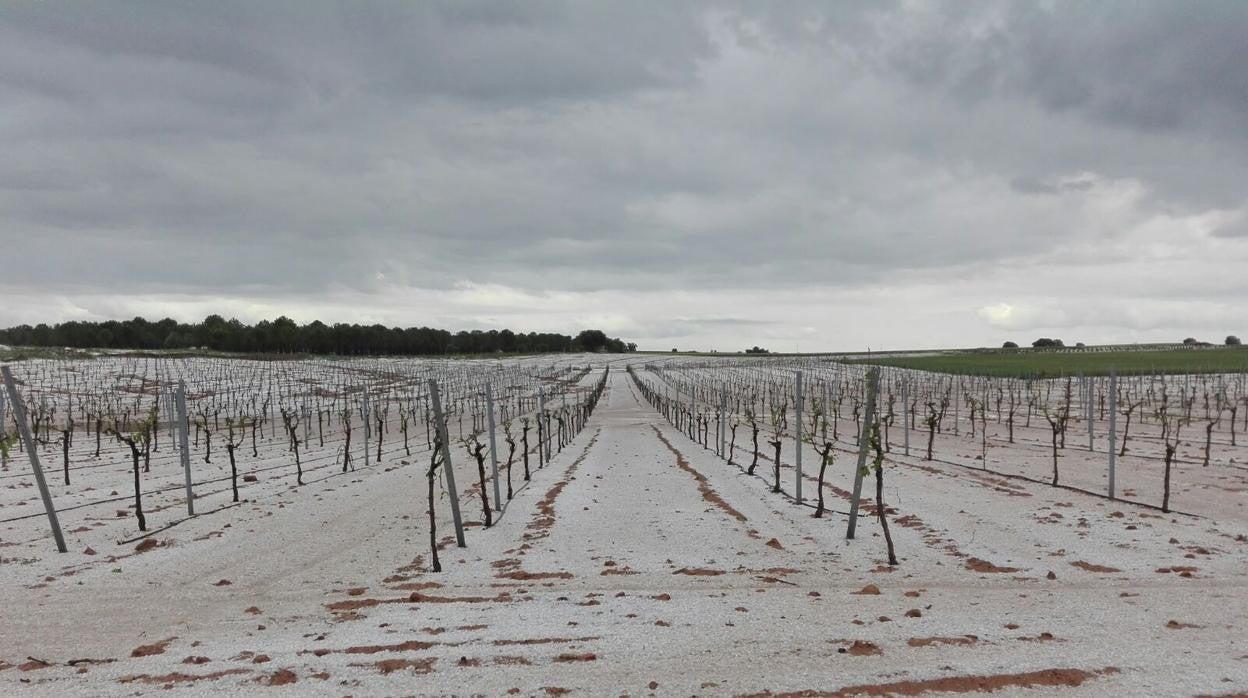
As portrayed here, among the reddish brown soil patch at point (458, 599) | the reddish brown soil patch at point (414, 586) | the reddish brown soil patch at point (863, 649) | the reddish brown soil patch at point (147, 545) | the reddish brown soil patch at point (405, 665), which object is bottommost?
the reddish brown soil patch at point (147, 545)

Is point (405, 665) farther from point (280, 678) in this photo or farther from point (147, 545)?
point (147, 545)

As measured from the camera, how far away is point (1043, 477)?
16.6m

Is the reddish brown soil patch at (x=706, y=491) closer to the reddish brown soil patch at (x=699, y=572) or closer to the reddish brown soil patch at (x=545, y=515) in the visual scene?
the reddish brown soil patch at (x=545, y=515)

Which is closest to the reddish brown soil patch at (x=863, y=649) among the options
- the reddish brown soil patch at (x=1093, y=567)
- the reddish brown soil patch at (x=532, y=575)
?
the reddish brown soil patch at (x=532, y=575)

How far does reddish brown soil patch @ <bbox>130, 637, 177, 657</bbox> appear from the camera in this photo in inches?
237

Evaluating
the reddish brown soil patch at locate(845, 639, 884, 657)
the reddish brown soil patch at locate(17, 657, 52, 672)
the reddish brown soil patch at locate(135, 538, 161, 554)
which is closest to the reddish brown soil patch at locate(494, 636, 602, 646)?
the reddish brown soil patch at locate(845, 639, 884, 657)

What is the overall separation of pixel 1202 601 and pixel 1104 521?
4.75 meters

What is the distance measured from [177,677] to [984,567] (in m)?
7.93

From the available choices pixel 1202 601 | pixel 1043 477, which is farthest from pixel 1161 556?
pixel 1043 477

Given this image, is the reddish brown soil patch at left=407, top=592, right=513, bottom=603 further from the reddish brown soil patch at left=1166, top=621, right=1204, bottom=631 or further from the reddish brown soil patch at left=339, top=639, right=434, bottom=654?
the reddish brown soil patch at left=1166, top=621, right=1204, bottom=631

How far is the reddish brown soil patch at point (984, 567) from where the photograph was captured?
8.26 m

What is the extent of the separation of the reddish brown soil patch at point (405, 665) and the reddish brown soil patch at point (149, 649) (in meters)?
1.93

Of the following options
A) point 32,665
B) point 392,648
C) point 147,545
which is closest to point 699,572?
point 392,648

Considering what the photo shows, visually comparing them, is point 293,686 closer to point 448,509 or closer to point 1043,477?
point 448,509
